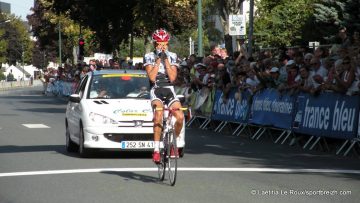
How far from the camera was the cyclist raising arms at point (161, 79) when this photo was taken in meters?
12.6

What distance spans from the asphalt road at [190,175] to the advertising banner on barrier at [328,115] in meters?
0.48

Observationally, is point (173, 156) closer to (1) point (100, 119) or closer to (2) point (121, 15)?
(1) point (100, 119)

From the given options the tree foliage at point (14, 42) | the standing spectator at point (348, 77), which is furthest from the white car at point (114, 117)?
the tree foliage at point (14, 42)

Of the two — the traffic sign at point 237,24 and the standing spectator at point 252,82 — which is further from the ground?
the traffic sign at point 237,24

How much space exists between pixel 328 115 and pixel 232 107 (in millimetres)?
5839

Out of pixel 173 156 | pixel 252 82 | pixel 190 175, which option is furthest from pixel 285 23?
pixel 173 156

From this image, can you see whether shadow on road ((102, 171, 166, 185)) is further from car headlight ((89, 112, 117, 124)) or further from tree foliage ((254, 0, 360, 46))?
tree foliage ((254, 0, 360, 46))

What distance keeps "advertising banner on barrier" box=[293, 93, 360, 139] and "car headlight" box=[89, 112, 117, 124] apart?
4081 millimetres

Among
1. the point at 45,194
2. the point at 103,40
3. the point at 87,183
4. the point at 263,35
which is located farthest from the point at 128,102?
the point at 263,35

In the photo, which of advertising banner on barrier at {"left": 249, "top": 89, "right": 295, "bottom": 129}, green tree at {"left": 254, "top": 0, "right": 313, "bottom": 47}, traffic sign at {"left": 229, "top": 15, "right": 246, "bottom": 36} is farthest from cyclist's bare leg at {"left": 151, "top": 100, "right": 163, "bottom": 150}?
green tree at {"left": 254, "top": 0, "right": 313, "bottom": 47}

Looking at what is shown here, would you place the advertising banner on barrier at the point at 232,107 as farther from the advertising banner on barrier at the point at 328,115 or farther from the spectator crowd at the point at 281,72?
the advertising banner on barrier at the point at 328,115

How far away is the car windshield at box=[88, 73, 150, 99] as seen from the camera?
1689cm

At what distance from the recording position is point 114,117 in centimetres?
1608

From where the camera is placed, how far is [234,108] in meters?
23.3
